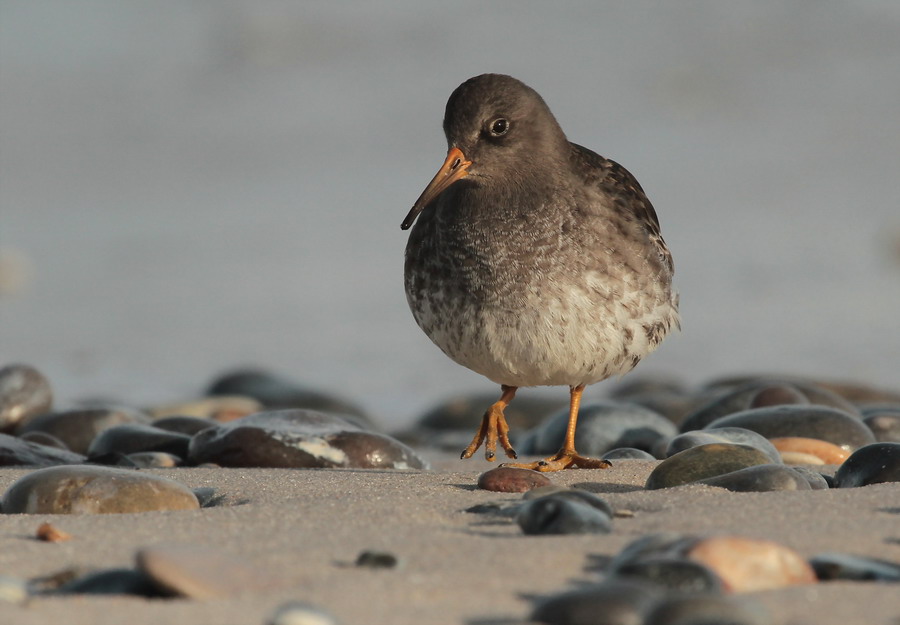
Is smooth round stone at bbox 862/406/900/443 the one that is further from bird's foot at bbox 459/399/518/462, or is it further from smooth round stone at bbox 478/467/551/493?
smooth round stone at bbox 478/467/551/493

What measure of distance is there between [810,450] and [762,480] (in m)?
1.61

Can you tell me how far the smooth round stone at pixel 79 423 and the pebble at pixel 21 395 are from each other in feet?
1.21

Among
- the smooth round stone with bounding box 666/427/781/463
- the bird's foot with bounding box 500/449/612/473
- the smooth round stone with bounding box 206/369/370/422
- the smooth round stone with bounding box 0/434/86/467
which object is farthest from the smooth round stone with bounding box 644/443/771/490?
the smooth round stone with bounding box 206/369/370/422

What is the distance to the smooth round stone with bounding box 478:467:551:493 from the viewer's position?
15.2 ft

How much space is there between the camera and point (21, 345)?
1126 cm

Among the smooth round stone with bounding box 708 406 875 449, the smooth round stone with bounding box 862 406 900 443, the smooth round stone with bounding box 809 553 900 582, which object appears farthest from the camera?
the smooth round stone with bounding box 862 406 900 443

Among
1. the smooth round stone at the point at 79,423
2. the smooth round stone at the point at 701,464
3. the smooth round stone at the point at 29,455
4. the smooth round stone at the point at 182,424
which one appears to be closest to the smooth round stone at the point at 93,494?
the smooth round stone at the point at 29,455

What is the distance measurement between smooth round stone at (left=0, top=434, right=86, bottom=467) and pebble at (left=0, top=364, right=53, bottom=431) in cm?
152

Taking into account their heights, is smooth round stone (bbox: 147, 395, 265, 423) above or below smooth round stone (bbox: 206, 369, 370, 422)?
below

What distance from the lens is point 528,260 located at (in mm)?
5492

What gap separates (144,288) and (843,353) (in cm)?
662

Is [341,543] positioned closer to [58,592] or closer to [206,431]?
[58,592]

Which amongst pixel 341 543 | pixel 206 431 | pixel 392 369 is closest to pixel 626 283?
pixel 206 431

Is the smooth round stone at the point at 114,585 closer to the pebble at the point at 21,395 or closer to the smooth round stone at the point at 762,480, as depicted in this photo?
the smooth round stone at the point at 762,480
